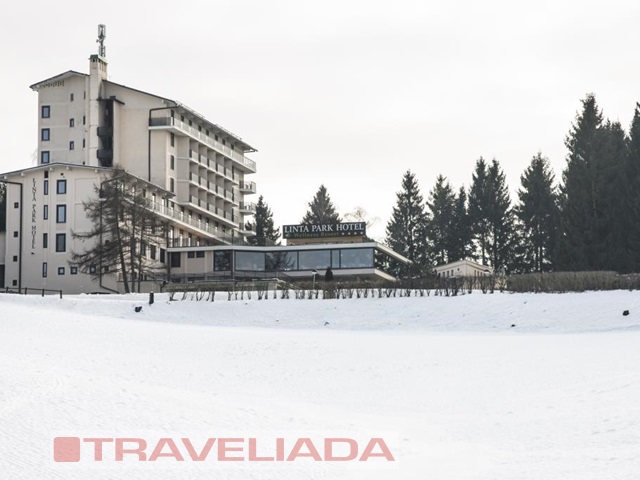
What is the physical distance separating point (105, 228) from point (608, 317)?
37.9m

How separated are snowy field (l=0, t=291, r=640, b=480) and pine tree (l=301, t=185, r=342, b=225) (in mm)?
68306

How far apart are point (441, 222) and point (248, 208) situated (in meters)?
20.5

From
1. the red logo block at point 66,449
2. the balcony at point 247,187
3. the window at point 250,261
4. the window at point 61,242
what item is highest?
the balcony at point 247,187

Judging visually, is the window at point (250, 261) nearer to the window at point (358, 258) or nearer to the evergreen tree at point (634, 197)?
the window at point (358, 258)

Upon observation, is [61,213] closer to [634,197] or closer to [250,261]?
[250,261]

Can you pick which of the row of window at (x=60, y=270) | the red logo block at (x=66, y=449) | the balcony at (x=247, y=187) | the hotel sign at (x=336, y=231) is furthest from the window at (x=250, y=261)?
the red logo block at (x=66, y=449)

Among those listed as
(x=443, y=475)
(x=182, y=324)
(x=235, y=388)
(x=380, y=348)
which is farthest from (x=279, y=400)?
(x=182, y=324)

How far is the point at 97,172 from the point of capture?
74.0 metres

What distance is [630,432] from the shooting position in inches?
630

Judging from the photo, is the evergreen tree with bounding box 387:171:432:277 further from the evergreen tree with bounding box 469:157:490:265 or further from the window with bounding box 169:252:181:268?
the window with bounding box 169:252:181:268

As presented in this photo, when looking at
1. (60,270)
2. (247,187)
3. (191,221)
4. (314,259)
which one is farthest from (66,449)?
(247,187)

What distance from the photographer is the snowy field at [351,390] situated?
1440 centimetres

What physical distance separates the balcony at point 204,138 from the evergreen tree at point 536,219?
28.7 m

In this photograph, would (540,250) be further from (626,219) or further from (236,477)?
(236,477)
